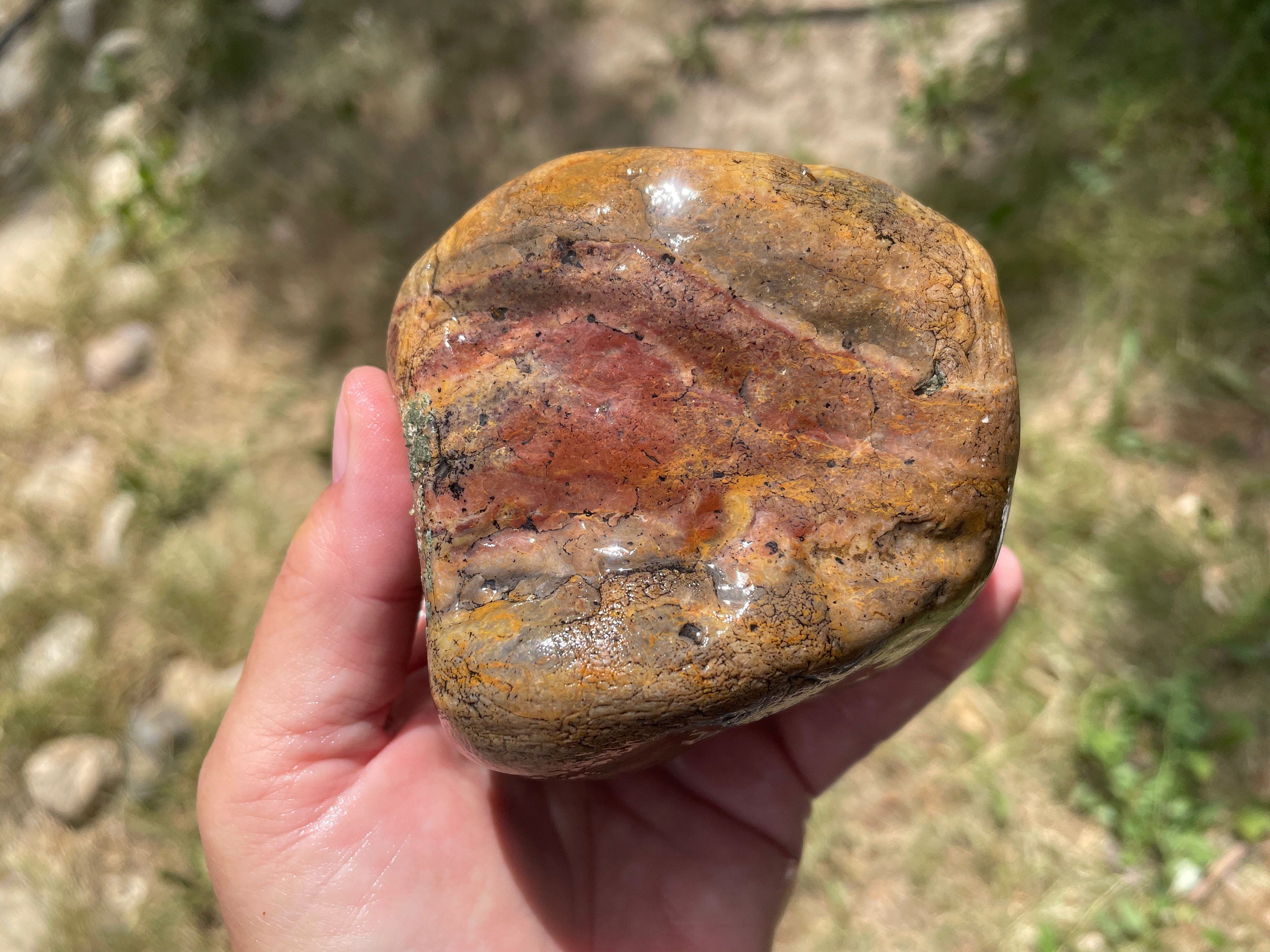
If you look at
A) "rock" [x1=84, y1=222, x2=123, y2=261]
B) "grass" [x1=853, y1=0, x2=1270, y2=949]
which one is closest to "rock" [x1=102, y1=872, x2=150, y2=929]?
"rock" [x1=84, y1=222, x2=123, y2=261]

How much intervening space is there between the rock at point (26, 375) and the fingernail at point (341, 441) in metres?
2.38

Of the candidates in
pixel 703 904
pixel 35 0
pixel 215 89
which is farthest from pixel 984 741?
pixel 35 0

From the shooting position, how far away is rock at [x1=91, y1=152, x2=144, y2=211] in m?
3.77

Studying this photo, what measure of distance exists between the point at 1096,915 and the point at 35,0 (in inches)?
213

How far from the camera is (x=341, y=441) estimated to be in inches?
73.1

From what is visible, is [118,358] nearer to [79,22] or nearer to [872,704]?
[79,22]

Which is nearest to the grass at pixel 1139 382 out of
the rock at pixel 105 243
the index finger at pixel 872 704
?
the index finger at pixel 872 704

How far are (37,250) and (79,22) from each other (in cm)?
105

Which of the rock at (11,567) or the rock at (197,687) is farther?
the rock at (11,567)

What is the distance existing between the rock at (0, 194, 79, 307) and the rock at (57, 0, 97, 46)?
2.34 feet

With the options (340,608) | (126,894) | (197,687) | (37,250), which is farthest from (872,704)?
(37,250)

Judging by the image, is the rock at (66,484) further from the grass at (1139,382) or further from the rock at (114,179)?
the grass at (1139,382)

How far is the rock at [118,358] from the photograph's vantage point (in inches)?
141

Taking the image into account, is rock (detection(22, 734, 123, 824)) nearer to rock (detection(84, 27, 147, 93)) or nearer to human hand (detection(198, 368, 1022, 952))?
human hand (detection(198, 368, 1022, 952))
